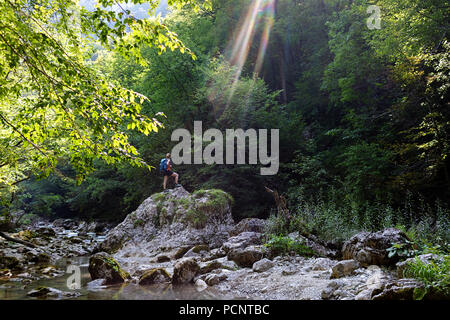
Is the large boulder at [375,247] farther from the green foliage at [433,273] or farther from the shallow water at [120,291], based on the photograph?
the shallow water at [120,291]

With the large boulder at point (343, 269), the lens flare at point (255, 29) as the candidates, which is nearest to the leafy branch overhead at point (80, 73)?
the large boulder at point (343, 269)

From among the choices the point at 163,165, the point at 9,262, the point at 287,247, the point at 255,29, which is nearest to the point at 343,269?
the point at 287,247

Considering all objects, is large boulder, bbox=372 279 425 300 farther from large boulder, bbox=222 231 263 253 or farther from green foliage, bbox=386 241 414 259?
large boulder, bbox=222 231 263 253

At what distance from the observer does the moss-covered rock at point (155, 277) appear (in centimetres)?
754

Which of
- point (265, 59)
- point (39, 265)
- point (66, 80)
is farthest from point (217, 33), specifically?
point (66, 80)

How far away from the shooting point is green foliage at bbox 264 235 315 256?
8531 millimetres

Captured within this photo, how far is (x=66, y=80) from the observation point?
14.3 feet

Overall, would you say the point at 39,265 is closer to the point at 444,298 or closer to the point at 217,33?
the point at 444,298

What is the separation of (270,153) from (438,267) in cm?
1379

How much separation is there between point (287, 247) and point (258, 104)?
11368 mm

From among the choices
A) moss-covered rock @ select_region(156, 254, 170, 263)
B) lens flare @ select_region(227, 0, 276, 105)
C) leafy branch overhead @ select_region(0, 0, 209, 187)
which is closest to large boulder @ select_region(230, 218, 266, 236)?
moss-covered rock @ select_region(156, 254, 170, 263)

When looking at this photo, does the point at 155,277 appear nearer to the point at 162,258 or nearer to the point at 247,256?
the point at 247,256

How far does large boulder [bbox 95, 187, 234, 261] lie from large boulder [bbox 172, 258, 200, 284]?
12.4ft

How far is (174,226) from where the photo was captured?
42.3 feet
